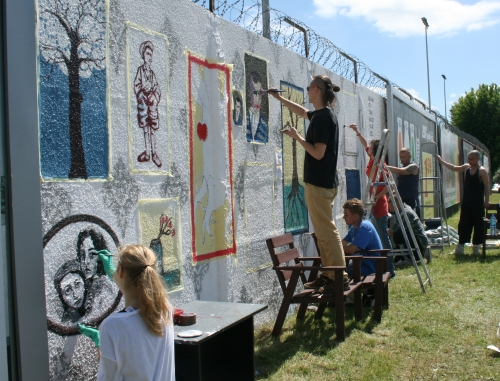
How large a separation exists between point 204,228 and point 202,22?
165cm

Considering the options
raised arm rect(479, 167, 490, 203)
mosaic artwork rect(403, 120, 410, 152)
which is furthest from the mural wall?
mosaic artwork rect(403, 120, 410, 152)

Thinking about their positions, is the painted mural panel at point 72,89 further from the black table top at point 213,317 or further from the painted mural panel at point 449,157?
the painted mural panel at point 449,157

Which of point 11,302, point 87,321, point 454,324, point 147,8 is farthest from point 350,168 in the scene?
point 11,302

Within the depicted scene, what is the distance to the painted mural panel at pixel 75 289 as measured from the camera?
2.87m

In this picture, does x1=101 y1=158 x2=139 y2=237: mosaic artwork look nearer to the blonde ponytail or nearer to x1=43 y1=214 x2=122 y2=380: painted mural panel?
x1=43 y1=214 x2=122 y2=380: painted mural panel

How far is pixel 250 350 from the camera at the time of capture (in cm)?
340

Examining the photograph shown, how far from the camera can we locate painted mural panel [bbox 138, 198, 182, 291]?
360cm

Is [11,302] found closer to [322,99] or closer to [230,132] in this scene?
[230,132]

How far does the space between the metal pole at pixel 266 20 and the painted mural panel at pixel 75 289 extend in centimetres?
319

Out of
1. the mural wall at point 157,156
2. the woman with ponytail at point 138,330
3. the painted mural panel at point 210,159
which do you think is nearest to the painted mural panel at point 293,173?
the mural wall at point 157,156

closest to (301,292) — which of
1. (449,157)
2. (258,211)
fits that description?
(258,211)

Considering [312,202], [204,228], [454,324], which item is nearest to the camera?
[204,228]

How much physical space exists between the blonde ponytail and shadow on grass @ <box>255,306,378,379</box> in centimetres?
177

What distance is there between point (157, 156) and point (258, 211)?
5.32 ft
